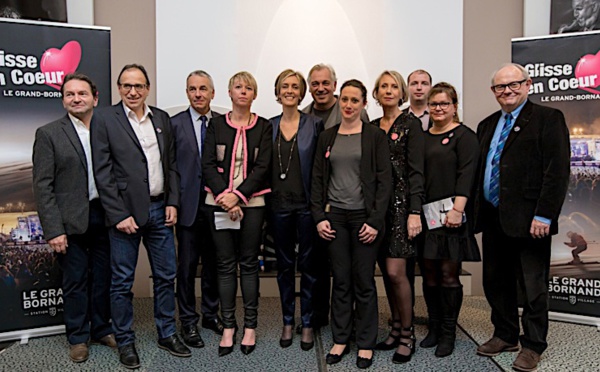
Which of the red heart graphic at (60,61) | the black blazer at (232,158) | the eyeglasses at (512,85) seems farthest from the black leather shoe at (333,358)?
the red heart graphic at (60,61)

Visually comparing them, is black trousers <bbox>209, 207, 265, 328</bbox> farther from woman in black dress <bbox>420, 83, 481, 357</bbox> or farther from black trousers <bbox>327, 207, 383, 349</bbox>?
woman in black dress <bbox>420, 83, 481, 357</bbox>

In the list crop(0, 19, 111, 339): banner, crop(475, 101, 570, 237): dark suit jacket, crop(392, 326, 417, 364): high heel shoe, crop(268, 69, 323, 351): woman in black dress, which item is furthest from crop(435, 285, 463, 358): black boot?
crop(0, 19, 111, 339): banner

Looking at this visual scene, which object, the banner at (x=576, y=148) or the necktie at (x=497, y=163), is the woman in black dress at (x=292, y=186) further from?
the banner at (x=576, y=148)

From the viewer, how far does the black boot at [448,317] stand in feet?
9.61

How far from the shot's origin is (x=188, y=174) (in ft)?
10.1

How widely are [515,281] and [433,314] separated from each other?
521 millimetres

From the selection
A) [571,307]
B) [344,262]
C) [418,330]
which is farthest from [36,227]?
[571,307]

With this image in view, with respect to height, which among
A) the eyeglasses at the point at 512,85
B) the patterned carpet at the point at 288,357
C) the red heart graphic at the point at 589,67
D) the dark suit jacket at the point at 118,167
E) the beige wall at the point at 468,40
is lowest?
the patterned carpet at the point at 288,357

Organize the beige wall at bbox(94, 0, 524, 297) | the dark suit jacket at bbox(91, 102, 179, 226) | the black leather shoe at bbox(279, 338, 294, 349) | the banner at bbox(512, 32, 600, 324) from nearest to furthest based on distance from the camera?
the dark suit jacket at bbox(91, 102, 179, 226)
the black leather shoe at bbox(279, 338, 294, 349)
the banner at bbox(512, 32, 600, 324)
the beige wall at bbox(94, 0, 524, 297)

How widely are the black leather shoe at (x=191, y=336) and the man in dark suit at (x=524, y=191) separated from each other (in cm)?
174

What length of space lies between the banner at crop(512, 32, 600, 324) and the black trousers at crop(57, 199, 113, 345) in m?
3.12

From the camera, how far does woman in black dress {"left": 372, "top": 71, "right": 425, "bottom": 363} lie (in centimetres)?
279

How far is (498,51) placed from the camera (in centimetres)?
425

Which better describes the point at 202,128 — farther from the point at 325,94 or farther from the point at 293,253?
the point at 293,253
